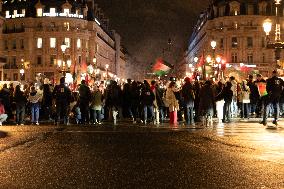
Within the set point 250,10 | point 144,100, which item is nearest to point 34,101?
point 144,100

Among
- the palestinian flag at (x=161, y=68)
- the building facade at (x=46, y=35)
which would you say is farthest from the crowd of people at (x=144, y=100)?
the building facade at (x=46, y=35)

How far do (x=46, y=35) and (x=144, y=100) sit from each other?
79402 mm

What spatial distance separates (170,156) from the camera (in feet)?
36.4

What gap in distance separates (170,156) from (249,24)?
81625mm

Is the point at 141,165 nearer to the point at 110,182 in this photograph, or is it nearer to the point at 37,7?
the point at 110,182

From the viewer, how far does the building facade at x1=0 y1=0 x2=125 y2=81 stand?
95.4 metres

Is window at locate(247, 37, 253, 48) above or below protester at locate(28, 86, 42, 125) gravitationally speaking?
above

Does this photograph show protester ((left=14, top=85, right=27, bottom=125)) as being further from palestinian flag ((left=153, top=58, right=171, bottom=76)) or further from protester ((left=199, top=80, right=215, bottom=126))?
palestinian flag ((left=153, top=58, right=171, bottom=76))

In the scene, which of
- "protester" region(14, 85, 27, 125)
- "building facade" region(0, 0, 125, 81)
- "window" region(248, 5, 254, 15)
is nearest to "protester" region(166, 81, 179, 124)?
"protester" region(14, 85, 27, 125)

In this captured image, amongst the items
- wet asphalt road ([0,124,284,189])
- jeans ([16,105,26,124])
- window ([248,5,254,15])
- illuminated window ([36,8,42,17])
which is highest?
illuminated window ([36,8,42,17])

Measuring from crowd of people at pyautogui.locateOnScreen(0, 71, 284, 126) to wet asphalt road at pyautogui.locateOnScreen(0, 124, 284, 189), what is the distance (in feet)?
15.8

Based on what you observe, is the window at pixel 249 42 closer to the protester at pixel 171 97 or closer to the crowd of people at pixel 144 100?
the crowd of people at pixel 144 100

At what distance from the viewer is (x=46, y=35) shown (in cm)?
9762

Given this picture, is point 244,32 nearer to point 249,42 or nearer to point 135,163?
point 249,42
